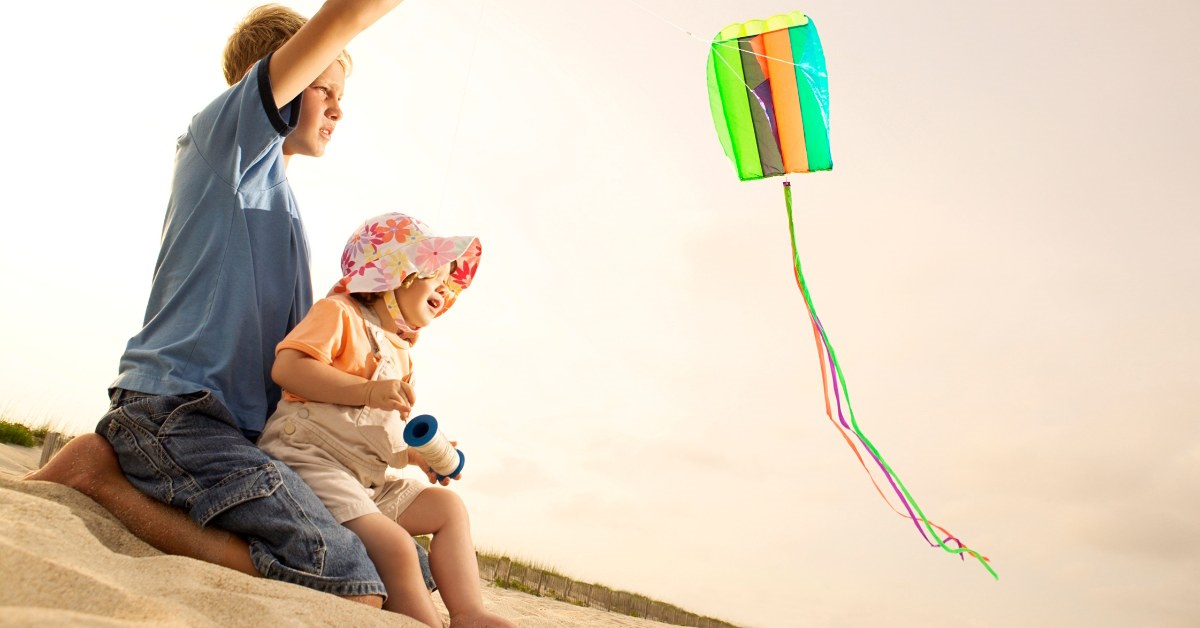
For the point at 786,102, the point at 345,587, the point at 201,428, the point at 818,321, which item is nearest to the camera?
the point at 345,587

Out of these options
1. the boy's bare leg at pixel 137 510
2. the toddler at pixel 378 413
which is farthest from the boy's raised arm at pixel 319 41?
the boy's bare leg at pixel 137 510

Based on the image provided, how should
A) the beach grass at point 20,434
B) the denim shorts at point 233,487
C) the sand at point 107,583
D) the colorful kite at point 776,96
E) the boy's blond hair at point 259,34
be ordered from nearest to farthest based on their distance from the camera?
1. the sand at point 107,583
2. the denim shorts at point 233,487
3. the boy's blond hair at point 259,34
4. the colorful kite at point 776,96
5. the beach grass at point 20,434

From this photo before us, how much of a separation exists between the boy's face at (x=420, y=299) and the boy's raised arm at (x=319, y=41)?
67 cm

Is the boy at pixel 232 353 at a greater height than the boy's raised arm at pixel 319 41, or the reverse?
A: the boy's raised arm at pixel 319 41

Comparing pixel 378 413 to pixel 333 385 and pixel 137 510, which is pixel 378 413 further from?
pixel 137 510

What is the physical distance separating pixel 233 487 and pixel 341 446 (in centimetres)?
32

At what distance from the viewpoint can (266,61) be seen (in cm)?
266

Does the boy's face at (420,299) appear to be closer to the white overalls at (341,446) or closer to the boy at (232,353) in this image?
the white overalls at (341,446)

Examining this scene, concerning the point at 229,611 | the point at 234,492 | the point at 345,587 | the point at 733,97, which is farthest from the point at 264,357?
the point at 733,97

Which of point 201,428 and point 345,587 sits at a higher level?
point 201,428

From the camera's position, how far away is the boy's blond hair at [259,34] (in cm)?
318

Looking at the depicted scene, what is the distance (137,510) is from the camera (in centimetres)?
251

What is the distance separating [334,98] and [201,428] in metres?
1.15

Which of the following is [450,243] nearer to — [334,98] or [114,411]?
[334,98]
